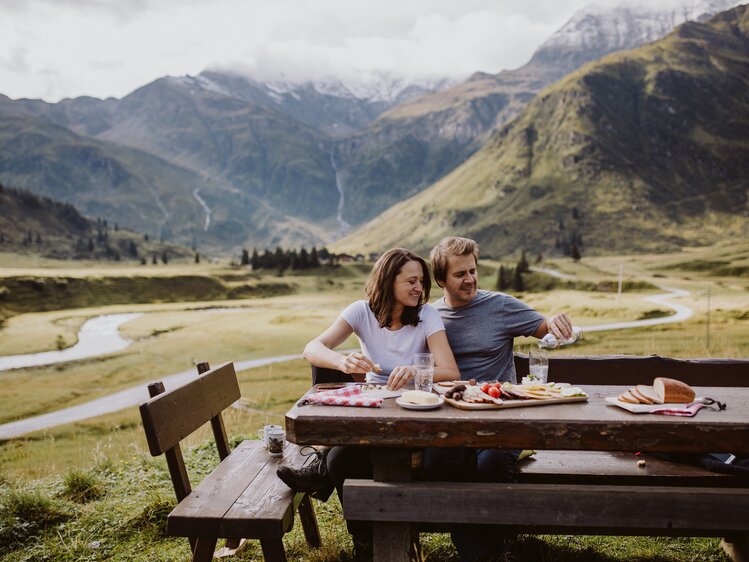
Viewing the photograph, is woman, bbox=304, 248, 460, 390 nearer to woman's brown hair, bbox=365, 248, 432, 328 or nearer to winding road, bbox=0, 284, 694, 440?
woman's brown hair, bbox=365, 248, 432, 328

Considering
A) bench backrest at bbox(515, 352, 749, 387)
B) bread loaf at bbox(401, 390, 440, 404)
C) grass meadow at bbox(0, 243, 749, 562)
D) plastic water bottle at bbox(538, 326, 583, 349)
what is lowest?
grass meadow at bbox(0, 243, 749, 562)

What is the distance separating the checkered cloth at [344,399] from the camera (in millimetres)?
4551

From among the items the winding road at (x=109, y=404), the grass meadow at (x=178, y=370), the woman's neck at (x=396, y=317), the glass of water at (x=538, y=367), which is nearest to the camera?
the glass of water at (x=538, y=367)

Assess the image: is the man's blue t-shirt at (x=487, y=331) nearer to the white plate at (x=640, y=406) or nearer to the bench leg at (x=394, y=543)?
the white plate at (x=640, y=406)

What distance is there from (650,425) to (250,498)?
120 inches

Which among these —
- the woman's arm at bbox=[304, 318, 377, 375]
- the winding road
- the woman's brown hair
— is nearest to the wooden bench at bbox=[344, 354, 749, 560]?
the woman's arm at bbox=[304, 318, 377, 375]

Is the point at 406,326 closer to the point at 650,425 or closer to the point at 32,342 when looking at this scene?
the point at 650,425

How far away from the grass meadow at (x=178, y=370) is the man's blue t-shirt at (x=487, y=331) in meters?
1.68

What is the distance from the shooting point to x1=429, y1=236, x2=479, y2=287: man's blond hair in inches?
246

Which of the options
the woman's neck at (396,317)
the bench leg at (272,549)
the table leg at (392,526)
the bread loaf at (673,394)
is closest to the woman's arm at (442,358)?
the woman's neck at (396,317)

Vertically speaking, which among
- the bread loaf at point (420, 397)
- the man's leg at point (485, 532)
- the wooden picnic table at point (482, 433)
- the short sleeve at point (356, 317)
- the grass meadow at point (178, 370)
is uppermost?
the short sleeve at point (356, 317)

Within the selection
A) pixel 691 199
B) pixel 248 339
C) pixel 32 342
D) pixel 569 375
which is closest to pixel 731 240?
pixel 691 199

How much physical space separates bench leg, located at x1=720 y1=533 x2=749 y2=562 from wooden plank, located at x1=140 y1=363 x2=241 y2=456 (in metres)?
4.70

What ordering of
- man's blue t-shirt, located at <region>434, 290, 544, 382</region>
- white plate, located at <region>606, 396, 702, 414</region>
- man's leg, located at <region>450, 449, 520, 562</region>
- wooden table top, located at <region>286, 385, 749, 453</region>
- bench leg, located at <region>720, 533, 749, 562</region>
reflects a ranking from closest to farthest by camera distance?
wooden table top, located at <region>286, 385, 749, 453</region> → white plate, located at <region>606, 396, 702, 414</region> → man's leg, located at <region>450, 449, 520, 562</region> → bench leg, located at <region>720, 533, 749, 562</region> → man's blue t-shirt, located at <region>434, 290, 544, 382</region>
